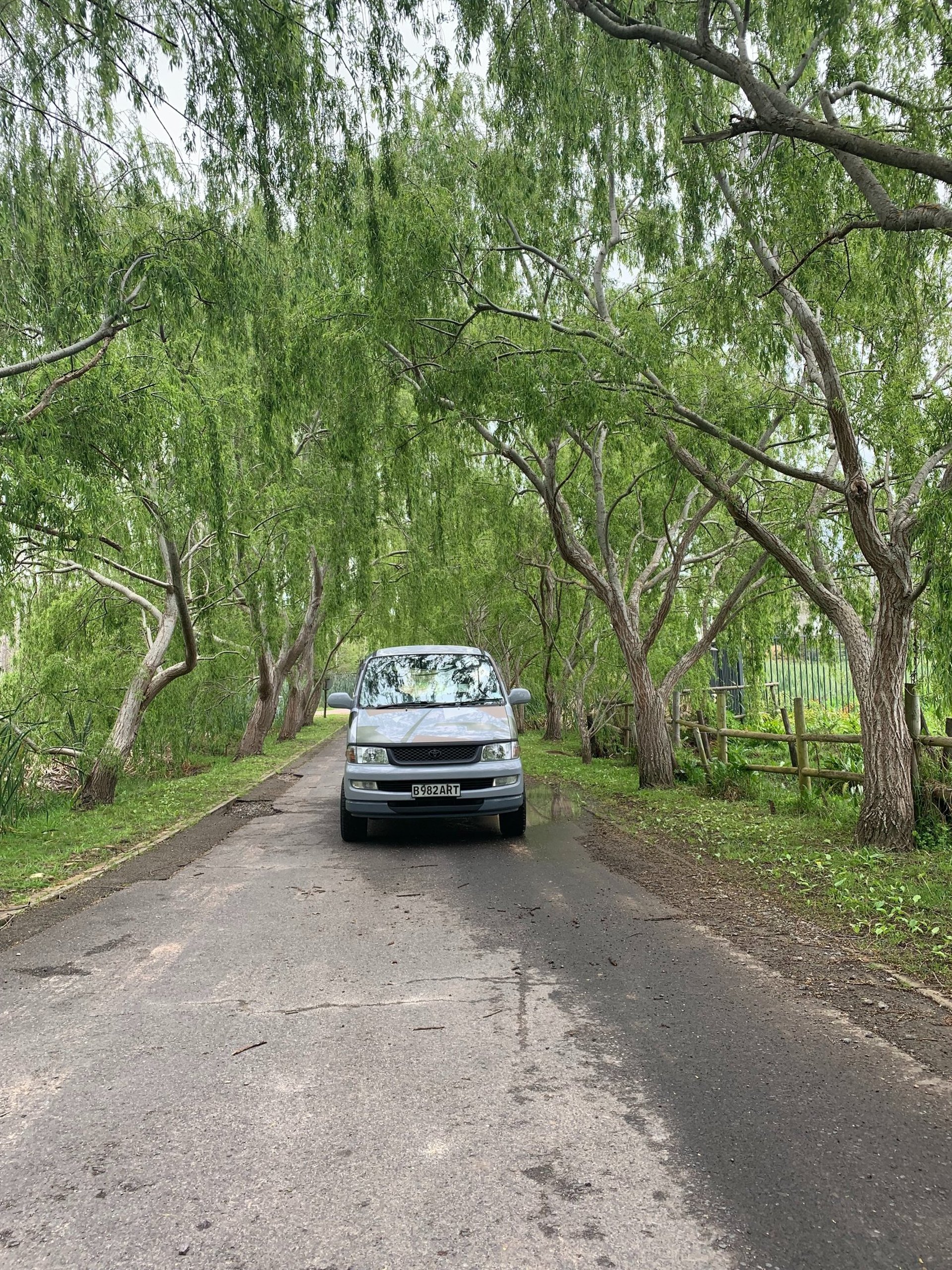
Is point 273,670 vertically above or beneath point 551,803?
above

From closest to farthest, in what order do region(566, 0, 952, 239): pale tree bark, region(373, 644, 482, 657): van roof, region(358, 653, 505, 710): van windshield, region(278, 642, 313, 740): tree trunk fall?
region(566, 0, 952, 239): pale tree bark, region(358, 653, 505, 710): van windshield, region(373, 644, 482, 657): van roof, region(278, 642, 313, 740): tree trunk

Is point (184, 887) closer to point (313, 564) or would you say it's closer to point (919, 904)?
point (919, 904)

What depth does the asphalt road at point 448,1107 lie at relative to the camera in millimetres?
2484

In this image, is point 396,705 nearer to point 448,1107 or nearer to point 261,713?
point 448,1107

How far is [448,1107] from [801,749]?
8.71 meters

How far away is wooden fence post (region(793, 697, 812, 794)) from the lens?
1082cm

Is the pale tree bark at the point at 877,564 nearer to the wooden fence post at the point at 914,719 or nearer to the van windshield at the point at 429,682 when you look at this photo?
the wooden fence post at the point at 914,719

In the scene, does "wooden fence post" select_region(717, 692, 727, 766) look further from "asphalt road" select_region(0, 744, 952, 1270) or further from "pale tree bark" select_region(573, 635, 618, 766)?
"asphalt road" select_region(0, 744, 952, 1270)

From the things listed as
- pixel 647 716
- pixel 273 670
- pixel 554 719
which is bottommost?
pixel 554 719

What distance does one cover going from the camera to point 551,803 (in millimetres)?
12781

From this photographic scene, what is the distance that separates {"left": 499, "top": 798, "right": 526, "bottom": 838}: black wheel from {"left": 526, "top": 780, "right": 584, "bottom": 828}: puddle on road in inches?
30.5

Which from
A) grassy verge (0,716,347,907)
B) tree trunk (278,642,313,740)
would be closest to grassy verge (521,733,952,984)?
grassy verge (0,716,347,907)

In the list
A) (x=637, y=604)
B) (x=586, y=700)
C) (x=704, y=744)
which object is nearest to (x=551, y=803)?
(x=704, y=744)

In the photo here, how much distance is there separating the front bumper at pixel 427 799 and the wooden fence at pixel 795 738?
378 centimetres
